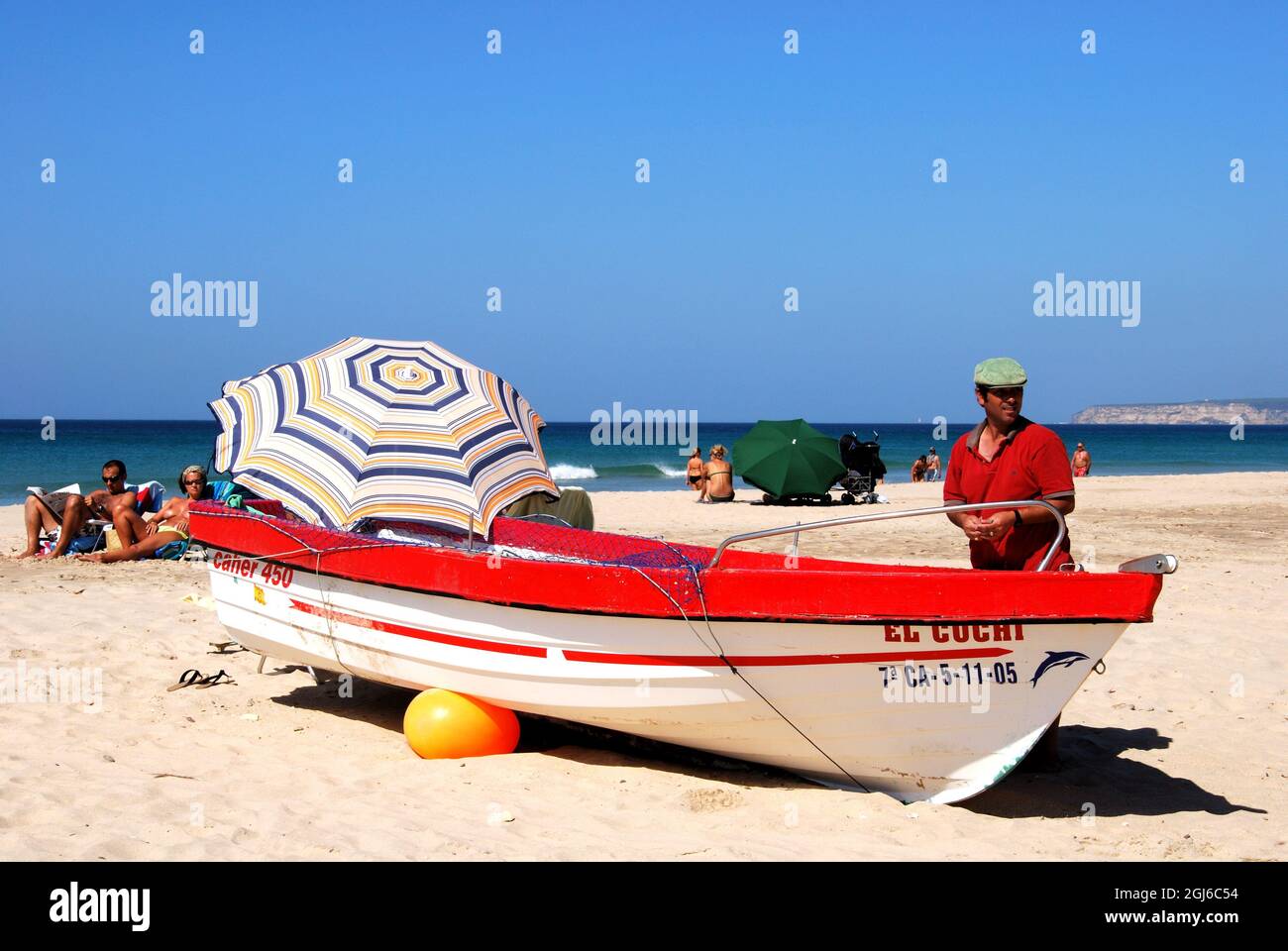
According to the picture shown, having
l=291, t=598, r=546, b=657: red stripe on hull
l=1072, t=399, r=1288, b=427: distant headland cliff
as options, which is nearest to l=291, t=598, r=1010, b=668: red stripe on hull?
l=291, t=598, r=546, b=657: red stripe on hull

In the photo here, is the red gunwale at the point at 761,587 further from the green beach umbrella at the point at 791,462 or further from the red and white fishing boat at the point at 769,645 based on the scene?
the green beach umbrella at the point at 791,462

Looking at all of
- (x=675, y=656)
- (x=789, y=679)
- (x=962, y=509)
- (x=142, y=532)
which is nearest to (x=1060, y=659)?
(x=962, y=509)

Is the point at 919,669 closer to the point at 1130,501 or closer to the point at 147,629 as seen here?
the point at 147,629

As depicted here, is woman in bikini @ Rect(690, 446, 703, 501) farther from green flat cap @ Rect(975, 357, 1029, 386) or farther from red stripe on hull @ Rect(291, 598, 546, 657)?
green flat cap @ Rect(975, 357, 1029, 386)

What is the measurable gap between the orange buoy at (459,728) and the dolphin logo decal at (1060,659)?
2.62 metres

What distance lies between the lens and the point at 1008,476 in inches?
202

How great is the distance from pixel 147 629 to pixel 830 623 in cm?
590

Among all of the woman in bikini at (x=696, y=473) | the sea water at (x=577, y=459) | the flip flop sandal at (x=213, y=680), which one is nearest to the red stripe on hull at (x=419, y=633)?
the flip flop sandal at (x=213, y=680)

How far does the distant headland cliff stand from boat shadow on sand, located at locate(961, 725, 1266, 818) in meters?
170

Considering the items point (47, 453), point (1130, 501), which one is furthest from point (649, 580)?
point (47, 453)

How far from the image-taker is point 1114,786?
539 centimetres

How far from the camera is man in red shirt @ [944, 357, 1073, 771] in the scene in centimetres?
501

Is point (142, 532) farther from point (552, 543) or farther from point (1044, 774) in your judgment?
point (1044, 774)

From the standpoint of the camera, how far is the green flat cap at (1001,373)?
16.8ft
